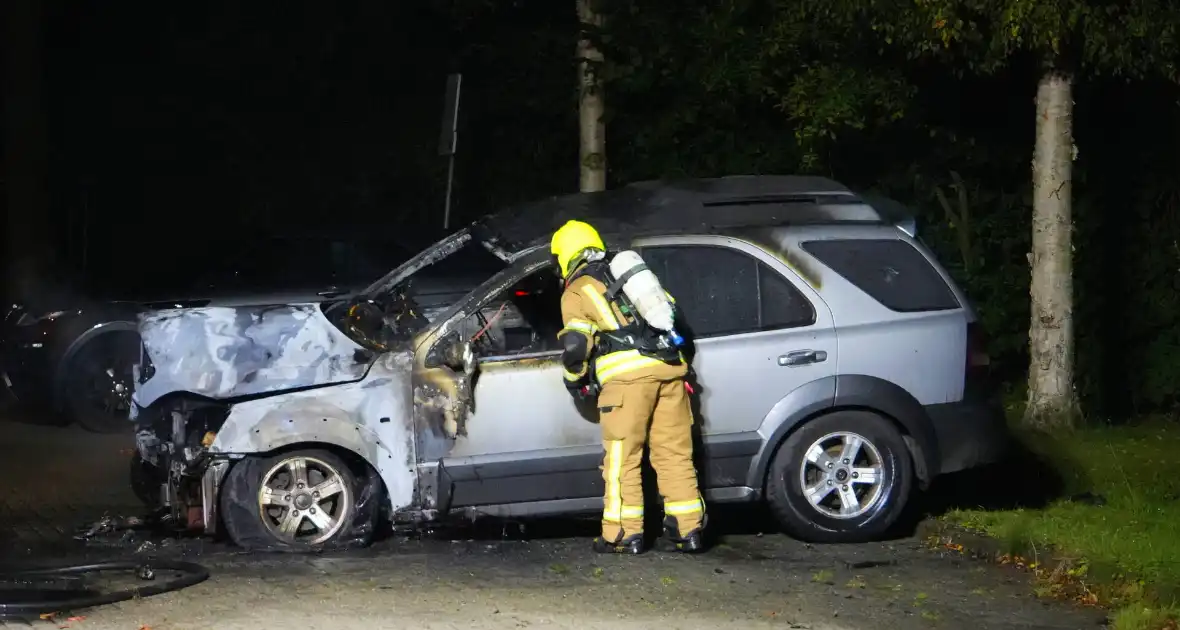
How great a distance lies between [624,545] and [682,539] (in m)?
0.28

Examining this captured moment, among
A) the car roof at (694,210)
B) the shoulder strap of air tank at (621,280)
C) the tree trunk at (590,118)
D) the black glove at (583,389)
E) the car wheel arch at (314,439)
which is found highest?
the tree trunk at (590,118)

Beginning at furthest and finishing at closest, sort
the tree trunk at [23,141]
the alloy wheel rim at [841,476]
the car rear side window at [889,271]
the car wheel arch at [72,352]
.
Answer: the tree trunk at [23,141] < the car wheel arch at [72,352] < the car rear side window at [889,271] < the alloy wheel rim at [841,476]

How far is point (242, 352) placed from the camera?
783cm

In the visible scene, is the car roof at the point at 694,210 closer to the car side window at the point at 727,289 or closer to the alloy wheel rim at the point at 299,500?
the car side window at the point at 727,289

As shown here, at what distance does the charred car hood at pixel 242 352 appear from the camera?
773 centimetres

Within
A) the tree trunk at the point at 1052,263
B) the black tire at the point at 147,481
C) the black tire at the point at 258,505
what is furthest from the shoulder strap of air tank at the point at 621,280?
the tree trunk at the point at 1052,263

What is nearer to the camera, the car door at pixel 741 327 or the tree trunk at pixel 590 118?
the car door at pixel 741 327

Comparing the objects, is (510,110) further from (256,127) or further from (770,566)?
(770,566)

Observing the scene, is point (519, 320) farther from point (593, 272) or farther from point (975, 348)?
point (975, 348)

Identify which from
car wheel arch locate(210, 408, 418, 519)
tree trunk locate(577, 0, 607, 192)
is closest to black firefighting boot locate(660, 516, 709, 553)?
car wheel arch locate(210, 408, 418, 519)

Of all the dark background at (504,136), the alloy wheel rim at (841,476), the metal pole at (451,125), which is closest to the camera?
the alloy wheel rim at (841,476)

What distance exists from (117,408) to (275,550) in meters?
4.85

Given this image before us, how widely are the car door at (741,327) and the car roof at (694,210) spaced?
17 centimetres

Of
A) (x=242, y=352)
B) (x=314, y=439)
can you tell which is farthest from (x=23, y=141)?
(x=314, y=439)
